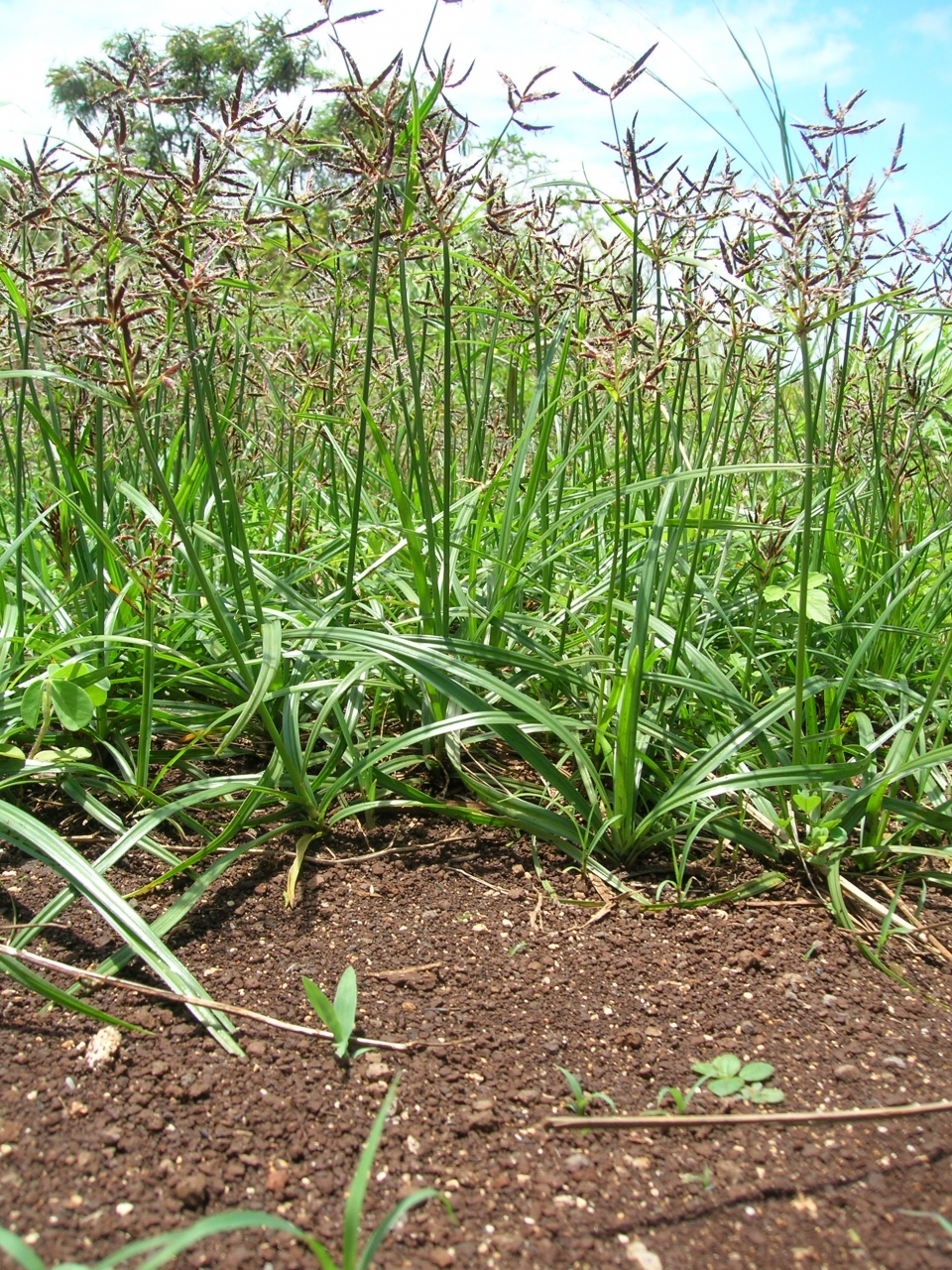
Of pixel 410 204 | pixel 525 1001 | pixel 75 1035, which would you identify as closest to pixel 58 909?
pixel 75 1035

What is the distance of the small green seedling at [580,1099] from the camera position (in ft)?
3.87

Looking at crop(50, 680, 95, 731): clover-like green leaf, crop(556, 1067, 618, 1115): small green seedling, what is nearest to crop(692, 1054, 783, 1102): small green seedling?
crop(556, 1067, 618, 1115): small green seedling

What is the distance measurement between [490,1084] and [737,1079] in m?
0.33

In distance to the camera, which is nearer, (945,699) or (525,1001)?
(525,1001)

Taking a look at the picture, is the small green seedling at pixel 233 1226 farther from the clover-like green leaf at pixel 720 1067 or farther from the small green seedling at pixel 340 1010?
the clover-like green leaf at pixel 720 1067

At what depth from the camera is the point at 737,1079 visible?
123 centimetres

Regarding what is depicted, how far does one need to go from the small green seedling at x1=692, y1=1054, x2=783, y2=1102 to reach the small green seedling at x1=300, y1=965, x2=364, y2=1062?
1.51 feet

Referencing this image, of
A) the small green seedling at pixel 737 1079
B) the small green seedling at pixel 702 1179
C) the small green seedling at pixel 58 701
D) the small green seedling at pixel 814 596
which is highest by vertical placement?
the small green seedling at pixel 814 596

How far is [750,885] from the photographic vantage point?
5.34 ft

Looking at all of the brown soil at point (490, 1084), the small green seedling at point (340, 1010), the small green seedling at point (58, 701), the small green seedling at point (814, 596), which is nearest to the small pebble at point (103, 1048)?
the brown soil at point (490, 1084)

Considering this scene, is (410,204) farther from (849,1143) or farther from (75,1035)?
(849,1143)

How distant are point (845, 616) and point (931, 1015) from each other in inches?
36.7

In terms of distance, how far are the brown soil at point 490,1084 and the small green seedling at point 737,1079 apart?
3 cm

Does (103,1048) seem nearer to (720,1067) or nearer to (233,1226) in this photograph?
(233,1226)
